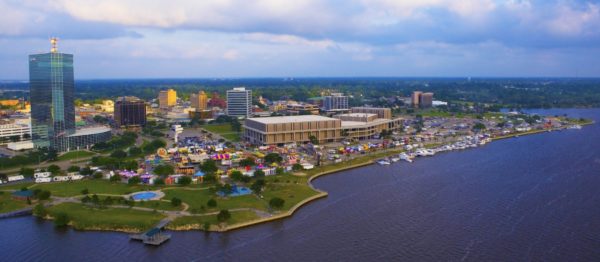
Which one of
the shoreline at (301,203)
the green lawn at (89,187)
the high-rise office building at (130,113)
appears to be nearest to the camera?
the shoreline at (301,203)

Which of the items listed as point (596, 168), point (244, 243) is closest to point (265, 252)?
point (244, 243)

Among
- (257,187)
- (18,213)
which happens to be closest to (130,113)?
(18,213)

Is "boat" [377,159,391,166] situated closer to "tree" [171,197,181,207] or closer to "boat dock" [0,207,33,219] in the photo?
"tree" [171,197,181,207]

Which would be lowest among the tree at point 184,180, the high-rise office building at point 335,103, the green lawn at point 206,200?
the green lawn at point 206,200

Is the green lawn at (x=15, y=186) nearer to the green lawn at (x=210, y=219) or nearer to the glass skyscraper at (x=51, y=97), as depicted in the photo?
the green lawn at (x=210, y=219)

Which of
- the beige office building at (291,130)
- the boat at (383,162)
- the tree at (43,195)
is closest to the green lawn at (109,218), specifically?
the tree at (43,195)
